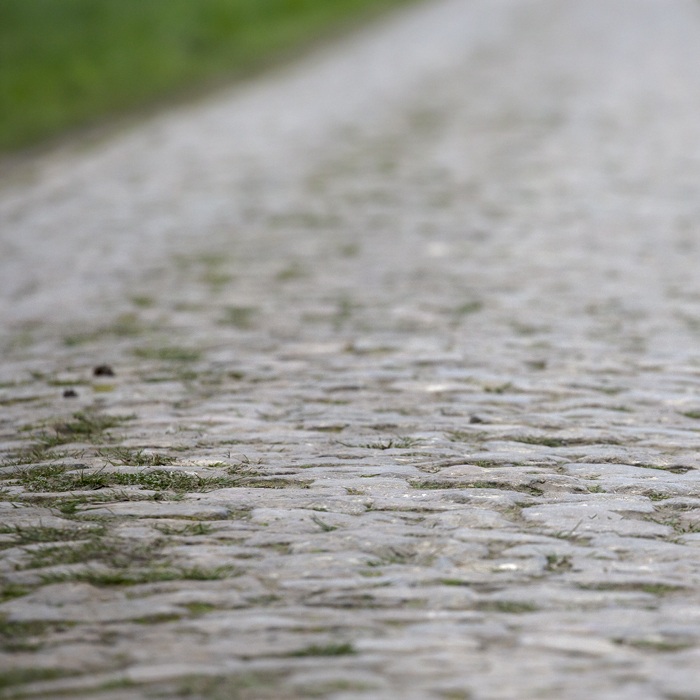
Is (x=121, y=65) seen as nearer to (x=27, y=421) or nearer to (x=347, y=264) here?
(x=347, y=264)

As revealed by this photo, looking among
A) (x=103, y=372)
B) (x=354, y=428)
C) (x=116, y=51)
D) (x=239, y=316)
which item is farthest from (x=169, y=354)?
(x=116, y=51)

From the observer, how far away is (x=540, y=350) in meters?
5.59

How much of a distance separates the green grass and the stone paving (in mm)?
3829

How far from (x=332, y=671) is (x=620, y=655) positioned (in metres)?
0.67

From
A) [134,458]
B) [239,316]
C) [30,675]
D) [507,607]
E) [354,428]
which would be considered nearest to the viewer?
[30,675]

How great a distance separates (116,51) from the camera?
59.3 ft

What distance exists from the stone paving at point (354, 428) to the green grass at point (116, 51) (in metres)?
3.83

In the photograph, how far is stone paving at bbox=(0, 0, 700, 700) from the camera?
277 centimetres

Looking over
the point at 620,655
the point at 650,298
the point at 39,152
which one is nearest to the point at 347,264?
the point at 650,298

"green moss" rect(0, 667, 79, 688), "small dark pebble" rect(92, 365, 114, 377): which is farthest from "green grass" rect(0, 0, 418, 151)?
"green moss" rect(0, 667, 79, 688)

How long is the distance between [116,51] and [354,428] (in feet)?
48.9

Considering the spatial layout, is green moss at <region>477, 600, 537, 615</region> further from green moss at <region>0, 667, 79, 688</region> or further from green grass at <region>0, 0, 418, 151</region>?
green grass at <region>0, 0, 418, 151</region>

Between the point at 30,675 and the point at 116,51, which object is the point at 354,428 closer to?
the point at 30,675

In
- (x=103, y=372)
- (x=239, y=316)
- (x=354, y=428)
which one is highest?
(x=239, y=316)
